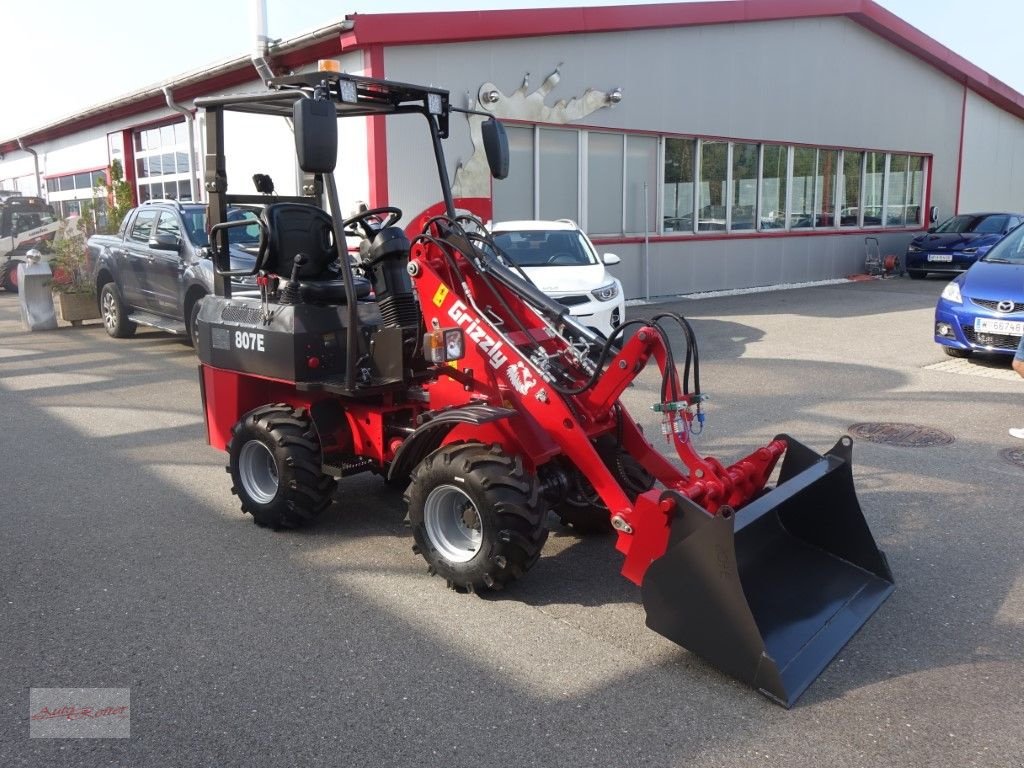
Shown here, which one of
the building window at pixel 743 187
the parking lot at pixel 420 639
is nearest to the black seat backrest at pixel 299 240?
the parking lot at pixel 420 639

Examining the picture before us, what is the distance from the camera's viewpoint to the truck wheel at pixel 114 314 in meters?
12.5

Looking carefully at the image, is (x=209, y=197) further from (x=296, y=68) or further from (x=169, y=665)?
(x=296, y=68)

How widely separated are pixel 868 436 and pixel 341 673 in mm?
5017

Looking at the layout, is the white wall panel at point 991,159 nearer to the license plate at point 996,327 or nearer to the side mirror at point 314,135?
the license plate at point 996,327

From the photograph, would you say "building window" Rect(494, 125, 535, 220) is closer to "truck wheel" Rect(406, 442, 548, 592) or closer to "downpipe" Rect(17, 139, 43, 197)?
"truck wheel" Rect(406, 442, 548, 592)

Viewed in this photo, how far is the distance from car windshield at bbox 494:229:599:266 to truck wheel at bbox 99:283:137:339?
538 cm

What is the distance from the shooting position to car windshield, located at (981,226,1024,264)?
10.5 metres

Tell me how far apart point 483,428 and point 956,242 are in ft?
62.7

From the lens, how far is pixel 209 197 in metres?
5.17

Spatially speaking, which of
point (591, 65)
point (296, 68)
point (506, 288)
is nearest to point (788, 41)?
point (591, 65)

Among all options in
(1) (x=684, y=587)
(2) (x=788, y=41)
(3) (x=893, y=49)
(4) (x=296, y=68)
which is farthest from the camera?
(3) (x=893, y=49)

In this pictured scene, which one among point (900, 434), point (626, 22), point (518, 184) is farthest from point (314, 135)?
point (626, 22)

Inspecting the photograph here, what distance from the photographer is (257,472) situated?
5383mm

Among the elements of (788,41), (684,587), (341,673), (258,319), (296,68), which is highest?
(788,41)
